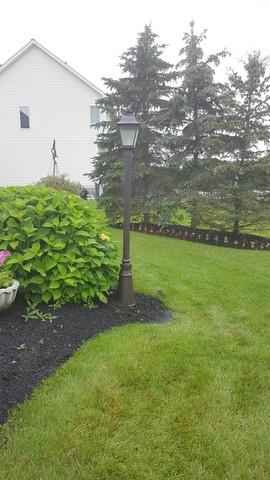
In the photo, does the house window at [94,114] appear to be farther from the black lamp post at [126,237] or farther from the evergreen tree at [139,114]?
the black lamp post at [126,237]

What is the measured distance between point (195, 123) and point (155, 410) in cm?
740

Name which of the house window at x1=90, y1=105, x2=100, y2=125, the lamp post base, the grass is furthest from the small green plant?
the house window at x1=90, y1=105, x2=100, y2=125

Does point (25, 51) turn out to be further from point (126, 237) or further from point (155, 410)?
point (155, 410)

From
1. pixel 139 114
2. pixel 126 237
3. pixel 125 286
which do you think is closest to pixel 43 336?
pixel 125 286

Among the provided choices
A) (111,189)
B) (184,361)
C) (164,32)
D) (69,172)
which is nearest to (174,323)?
(184,361)

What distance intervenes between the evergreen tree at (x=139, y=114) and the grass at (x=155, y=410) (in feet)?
19.4

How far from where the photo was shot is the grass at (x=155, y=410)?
68.2 inches

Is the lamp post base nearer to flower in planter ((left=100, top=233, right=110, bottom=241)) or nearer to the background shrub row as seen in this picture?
flower in planter ((left=100, top=233, right=110, bottom=241))

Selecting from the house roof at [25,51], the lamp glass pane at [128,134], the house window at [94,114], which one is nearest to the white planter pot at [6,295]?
→ the lamp glass pane at [128,134]

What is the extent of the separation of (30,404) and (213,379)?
137 cm

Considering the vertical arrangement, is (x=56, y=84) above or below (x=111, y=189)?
above

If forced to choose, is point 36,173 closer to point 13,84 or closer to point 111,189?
point 13,84

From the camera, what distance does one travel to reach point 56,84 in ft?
53.3

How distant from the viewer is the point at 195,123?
26.5ft
